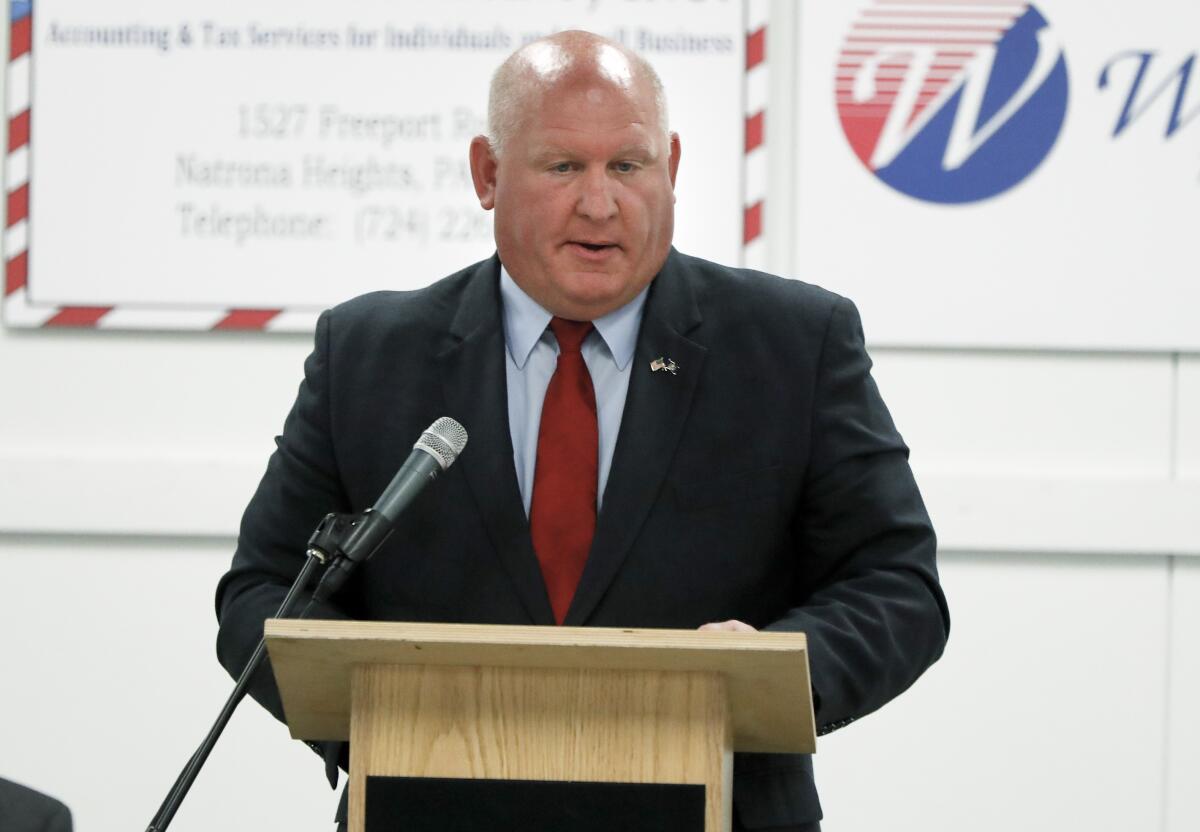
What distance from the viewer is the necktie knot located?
236 centimetres

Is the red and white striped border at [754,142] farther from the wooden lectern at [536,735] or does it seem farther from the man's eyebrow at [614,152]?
the wooden lectern at [536,735]

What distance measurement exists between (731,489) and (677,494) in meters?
0.08

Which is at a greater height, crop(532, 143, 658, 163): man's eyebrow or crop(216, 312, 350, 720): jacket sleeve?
crop(532, 143, 658, 163): man's eyebrow

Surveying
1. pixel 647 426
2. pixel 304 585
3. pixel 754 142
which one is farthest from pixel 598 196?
pixel 754 142

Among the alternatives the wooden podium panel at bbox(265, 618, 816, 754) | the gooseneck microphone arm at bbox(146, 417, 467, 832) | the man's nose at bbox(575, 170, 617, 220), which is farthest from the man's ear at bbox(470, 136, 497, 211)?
the wooden podium panel at bbox(265, 618, 816, 754)

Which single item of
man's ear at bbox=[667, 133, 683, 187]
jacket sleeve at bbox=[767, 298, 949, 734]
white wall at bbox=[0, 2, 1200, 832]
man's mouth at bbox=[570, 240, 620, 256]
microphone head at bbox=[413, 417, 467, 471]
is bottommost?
white wall at bbox=[0, 2, 1200, 832]

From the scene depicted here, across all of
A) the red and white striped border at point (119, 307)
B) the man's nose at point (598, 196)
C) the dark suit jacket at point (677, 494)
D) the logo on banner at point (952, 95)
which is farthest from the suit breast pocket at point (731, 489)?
the logo on banner at point (952, 95)

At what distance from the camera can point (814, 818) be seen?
217cm

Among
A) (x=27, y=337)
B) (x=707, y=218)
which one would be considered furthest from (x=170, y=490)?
(x=707, y=218)

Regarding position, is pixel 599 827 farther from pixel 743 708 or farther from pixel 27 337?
pixel 27 337

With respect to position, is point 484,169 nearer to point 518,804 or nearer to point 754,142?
point 518,804

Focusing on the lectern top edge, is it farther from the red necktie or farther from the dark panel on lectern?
the red necktie

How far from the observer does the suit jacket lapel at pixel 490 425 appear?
2.21m

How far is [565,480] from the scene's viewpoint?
2273 millimetres
